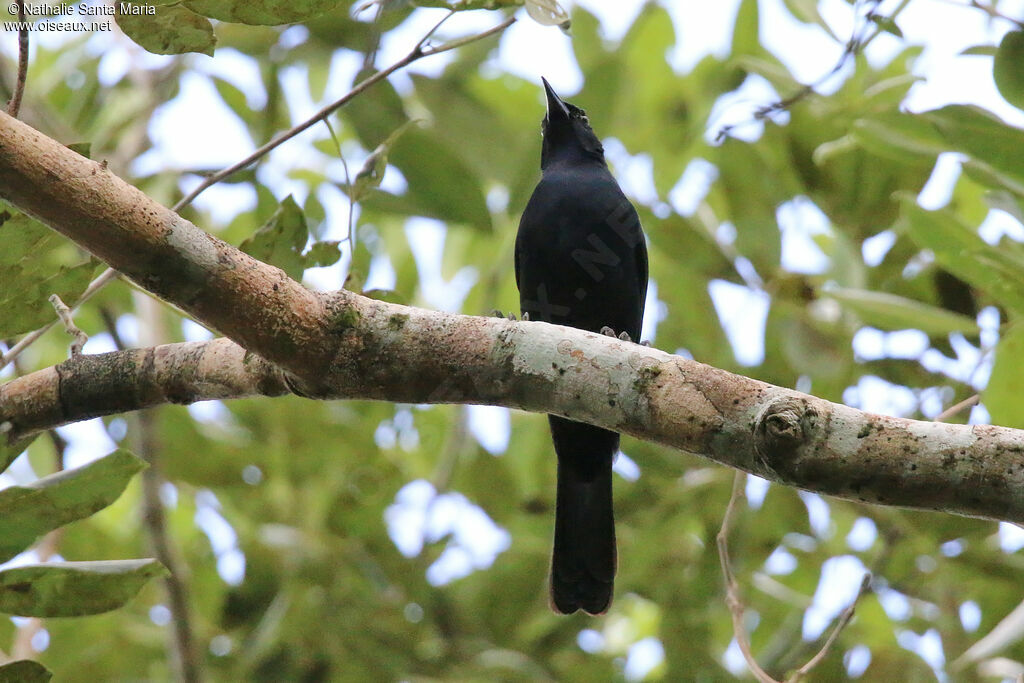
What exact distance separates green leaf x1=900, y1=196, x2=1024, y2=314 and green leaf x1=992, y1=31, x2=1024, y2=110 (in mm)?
353

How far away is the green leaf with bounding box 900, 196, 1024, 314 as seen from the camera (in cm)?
268

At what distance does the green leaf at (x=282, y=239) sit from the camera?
2.38 m

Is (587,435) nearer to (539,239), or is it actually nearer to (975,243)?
(539,239)

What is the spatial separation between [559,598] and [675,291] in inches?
44.9

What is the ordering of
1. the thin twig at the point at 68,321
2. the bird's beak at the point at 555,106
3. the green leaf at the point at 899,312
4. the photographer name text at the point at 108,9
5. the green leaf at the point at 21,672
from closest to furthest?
1. the green leaf at the point at 21,672
2. the photographer name text at the point at 108,9
3. the thin twig at the point at 68,321
4. the green leaf at the point at 899,312
5. the bird's beak at the point at 555,106

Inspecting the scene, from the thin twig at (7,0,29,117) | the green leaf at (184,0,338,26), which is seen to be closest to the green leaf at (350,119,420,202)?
the green leaf at (184,0,338,26)

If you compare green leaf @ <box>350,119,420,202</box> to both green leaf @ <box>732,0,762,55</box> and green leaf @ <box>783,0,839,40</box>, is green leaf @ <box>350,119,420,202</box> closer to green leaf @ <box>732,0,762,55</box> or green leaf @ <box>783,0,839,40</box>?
green leaf @ <box>783,0,839,40</box>

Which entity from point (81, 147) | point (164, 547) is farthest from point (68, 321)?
point (164, 547)

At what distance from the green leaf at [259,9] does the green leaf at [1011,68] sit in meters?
1.62

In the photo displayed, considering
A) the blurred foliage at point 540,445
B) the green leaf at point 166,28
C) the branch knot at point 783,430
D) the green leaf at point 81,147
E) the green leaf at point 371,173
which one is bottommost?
the blurred foliage at point 540,445

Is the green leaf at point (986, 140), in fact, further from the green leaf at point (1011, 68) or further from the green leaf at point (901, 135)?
the green leaf at point (901, 135)

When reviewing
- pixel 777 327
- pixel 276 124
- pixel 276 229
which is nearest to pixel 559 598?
pixel 777 327

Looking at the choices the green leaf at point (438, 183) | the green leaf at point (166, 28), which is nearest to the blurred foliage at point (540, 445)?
the green leaf at point (438, 183)

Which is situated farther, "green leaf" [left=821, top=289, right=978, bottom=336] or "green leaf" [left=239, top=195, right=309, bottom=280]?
"green leaf" [left=821, top=289, right=978, bottom=336]
